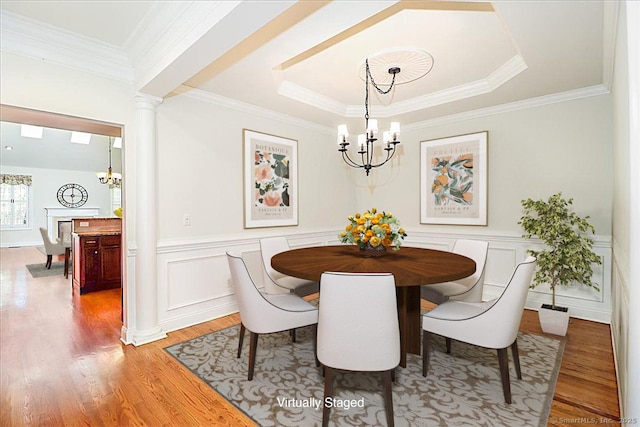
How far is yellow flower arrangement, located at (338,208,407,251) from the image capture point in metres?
2.53

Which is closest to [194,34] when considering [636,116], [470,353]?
[636,116]

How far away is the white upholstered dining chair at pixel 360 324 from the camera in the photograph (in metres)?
1.60

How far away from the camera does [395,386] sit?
213 centimetres

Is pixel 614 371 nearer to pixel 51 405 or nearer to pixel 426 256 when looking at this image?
pixel 426 256

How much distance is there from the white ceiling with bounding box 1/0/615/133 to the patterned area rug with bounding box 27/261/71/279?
506 cm

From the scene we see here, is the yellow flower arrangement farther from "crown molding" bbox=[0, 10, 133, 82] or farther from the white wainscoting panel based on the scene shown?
"crown molding" bbox=[0, 10, 133, 82]

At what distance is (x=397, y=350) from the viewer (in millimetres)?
1696

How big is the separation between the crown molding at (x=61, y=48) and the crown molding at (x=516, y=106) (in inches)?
143

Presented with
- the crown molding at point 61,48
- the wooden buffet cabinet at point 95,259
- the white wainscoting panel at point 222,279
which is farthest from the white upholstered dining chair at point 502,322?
the wooden buffet cabinet at point 95,259

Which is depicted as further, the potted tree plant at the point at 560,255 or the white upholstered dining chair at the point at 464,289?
the potted tree plant at the point at 560,255

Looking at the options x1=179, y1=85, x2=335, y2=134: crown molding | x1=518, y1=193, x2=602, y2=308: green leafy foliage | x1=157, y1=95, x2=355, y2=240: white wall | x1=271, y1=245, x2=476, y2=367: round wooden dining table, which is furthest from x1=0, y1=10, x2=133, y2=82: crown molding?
x1=518, y1=193, x2=602, y2=308: green leafy foliage

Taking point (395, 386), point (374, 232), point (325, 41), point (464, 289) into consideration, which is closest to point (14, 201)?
point (325, 41)

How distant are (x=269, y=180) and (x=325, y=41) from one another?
191 cm

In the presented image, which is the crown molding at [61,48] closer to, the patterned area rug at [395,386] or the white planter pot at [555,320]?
the patterned area rug at [395,386]
